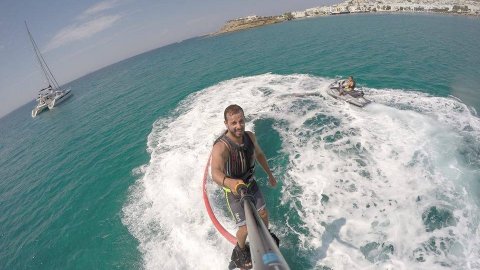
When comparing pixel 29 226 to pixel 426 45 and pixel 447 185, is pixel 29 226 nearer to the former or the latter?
pixel 447 185

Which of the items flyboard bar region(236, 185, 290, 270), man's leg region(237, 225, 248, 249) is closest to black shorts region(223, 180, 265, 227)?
man's leg region(237, 225, 248, 249)

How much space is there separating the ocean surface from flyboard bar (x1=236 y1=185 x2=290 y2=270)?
4187mm

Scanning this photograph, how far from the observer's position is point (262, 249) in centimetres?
291

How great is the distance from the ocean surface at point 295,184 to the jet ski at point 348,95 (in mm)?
562

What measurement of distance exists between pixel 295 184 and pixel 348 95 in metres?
9.40

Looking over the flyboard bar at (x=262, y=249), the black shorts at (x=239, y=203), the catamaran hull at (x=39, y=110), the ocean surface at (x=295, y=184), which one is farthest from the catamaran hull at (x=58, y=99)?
the flyboard bar at (x=262, y=249)

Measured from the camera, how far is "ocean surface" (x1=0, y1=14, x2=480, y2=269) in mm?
7398

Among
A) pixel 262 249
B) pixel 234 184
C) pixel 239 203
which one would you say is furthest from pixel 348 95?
pixel 262 249

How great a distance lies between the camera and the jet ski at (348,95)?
15913 mm

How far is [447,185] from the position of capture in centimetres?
882

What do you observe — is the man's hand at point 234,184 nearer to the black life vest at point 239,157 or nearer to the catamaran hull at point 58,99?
the black life vest at point 239,157

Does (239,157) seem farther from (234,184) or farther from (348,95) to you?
(348,95)

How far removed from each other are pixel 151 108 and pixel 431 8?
79987 millimetres

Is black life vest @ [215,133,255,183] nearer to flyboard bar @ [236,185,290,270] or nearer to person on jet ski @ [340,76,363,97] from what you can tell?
flyboard bar @ [236,185,290,270]
